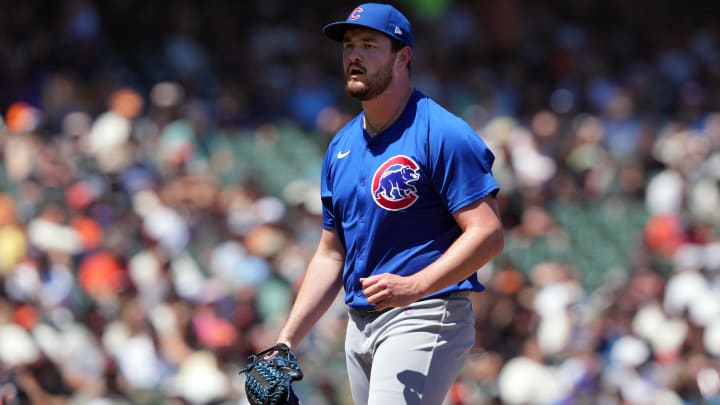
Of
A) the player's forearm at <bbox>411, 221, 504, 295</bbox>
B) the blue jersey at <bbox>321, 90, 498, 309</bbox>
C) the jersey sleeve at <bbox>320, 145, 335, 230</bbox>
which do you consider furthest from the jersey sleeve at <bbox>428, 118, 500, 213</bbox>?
the jersey sleeve at <bbox>320, 145, 335, 230</bbox>

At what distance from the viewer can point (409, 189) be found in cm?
446

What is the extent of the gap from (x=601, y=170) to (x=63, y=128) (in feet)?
19.1

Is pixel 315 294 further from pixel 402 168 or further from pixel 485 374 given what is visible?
pixel 485 374

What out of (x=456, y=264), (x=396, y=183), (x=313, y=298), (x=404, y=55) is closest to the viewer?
(x=456, y=264)

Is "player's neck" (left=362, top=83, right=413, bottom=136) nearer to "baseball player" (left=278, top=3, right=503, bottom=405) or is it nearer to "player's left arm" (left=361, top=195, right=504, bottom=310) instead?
"baseball player" (left=278, top=3, right=503, bottom=405)

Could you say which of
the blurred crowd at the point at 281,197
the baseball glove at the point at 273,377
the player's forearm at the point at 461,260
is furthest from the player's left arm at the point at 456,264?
the blurred crowd at the point at 281,197

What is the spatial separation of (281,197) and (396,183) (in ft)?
27.3

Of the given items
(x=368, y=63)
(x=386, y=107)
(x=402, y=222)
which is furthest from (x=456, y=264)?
(x=368, y=63)

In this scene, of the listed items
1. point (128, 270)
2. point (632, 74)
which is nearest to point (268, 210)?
point (128, 270)

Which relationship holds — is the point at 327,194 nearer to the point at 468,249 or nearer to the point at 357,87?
the point at 357,87

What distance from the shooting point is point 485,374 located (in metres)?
10.7

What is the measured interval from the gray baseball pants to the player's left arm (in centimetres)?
22

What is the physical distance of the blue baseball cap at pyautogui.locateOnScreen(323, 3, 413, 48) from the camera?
445 centimetres

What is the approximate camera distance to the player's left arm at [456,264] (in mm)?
4145
